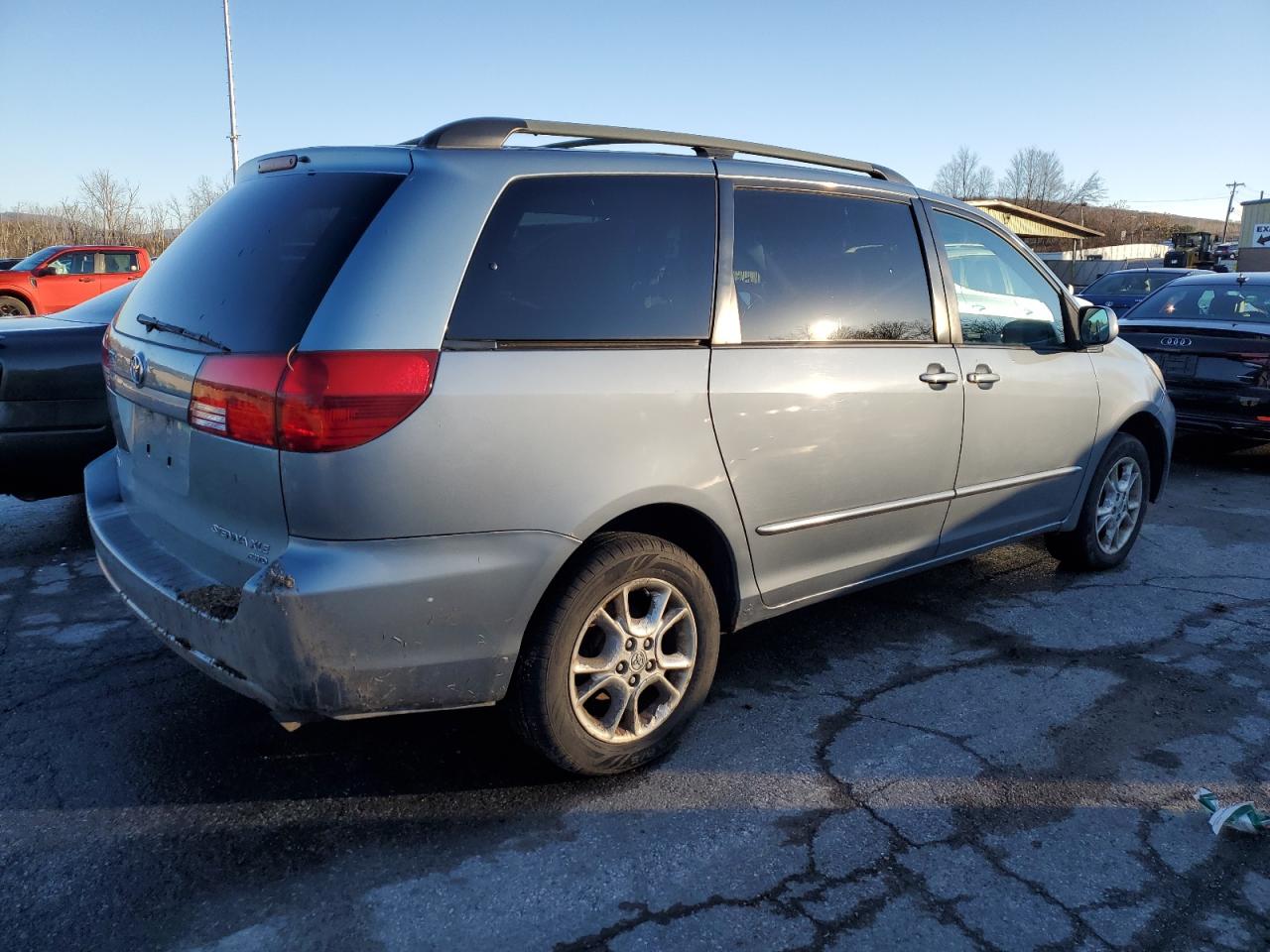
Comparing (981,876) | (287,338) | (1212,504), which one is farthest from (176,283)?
(1212,504)

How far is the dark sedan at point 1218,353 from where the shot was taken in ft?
24.6

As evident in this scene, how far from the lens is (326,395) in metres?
2.38

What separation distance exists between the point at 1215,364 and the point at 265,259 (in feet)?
24.2

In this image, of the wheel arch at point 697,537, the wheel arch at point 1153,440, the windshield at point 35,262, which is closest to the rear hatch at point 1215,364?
the wheel arch at point 1153,440

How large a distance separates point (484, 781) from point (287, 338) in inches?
55.7

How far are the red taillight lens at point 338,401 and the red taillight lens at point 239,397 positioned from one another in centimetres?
Result: 5

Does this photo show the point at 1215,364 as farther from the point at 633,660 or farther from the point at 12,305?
the point at 12,305

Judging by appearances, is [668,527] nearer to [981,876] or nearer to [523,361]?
[523,361]

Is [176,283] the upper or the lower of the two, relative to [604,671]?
upper

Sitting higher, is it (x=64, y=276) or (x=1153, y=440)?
(x=64, y=276)

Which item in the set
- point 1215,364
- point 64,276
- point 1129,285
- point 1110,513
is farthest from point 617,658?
point 64,276

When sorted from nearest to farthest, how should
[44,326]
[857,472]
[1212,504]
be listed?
[857,472] < [44,326] < [1212,504]

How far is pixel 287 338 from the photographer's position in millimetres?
2490

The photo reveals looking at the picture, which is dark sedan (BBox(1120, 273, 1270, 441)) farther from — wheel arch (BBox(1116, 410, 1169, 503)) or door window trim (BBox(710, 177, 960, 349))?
door window trim (BBox(710, 177, 960, 349))
